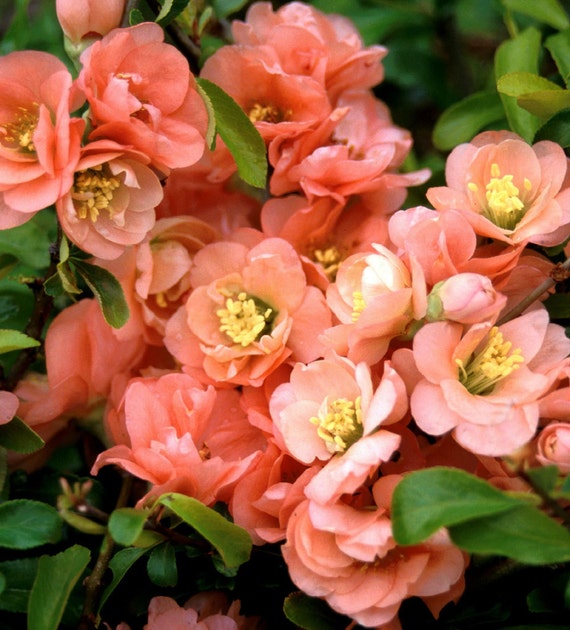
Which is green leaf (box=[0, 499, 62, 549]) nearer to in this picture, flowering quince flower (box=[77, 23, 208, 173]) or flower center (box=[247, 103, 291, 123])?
flowering quince flower (box=[77, 23, 208, 173])

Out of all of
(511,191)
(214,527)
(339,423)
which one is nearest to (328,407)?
(339,423)

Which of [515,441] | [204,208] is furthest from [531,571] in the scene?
[204,208]

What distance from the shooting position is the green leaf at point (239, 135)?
0.71 meters

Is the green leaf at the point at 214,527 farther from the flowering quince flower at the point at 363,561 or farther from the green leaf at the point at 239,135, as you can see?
the green leaf at the point at 239,135

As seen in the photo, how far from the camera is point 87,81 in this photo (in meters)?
0.63

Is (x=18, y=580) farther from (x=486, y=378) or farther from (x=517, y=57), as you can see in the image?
(x=517, y=57)

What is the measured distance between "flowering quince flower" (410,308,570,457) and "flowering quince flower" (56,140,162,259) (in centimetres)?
25

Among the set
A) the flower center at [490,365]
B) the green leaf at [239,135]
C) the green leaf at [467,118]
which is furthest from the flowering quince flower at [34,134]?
the green leaf at [467,118]

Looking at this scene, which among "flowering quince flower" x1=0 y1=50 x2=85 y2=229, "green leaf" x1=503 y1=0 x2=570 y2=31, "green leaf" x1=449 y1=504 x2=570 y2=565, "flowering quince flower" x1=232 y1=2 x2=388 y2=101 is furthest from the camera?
"green leaf" x1=503 y1=0 x2=570 y2=31

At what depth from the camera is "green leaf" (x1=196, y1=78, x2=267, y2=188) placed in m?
0.71

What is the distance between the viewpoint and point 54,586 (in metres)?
0.62

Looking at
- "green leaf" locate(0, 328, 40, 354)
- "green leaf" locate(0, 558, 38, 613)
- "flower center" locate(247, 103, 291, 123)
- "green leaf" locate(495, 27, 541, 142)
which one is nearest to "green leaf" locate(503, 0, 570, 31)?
"green leaf" locate(495, 27, 541, 142)

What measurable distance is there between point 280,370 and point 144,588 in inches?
9.0

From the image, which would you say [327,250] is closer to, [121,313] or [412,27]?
[121,313]
